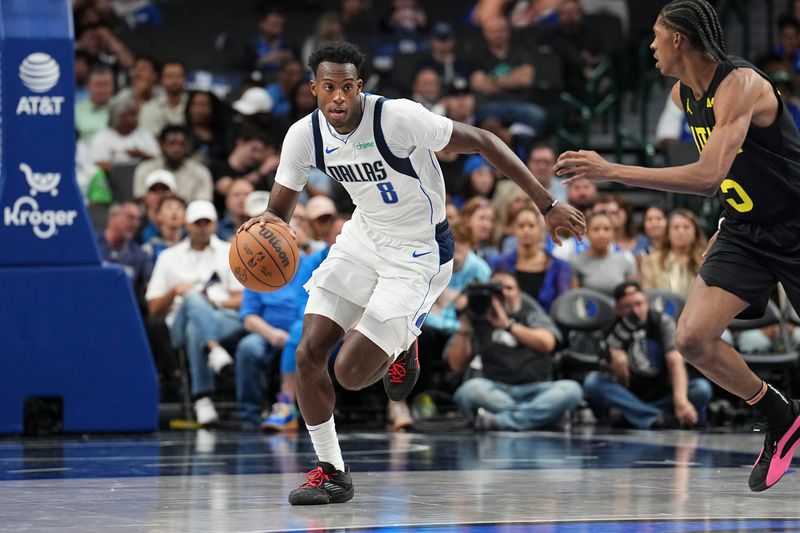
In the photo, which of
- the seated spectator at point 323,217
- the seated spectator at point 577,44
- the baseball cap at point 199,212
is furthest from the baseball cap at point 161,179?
the seated spectator at point 577,44

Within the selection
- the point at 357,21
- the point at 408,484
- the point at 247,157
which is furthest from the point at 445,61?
the point at 408,484

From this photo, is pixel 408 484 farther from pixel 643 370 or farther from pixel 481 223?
pixel 481 223

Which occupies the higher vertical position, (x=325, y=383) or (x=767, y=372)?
(x=325, y=383)

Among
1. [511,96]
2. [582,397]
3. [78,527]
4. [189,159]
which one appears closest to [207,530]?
[78,527]

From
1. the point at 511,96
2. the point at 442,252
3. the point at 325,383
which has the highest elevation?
the point at 511,96

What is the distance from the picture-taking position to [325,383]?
21.1 feet

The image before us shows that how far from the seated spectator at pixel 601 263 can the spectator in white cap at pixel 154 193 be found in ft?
12.7

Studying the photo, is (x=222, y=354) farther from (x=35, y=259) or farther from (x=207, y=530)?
(x=207, y=530)

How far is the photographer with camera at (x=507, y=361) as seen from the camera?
35.2ft

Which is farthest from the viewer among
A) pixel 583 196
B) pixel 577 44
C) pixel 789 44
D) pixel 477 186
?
pixel 577 44

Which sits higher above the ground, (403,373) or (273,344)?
(403,373)

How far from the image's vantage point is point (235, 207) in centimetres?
1216

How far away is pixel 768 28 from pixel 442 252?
11.3 meters

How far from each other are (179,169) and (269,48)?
3.29 metres
